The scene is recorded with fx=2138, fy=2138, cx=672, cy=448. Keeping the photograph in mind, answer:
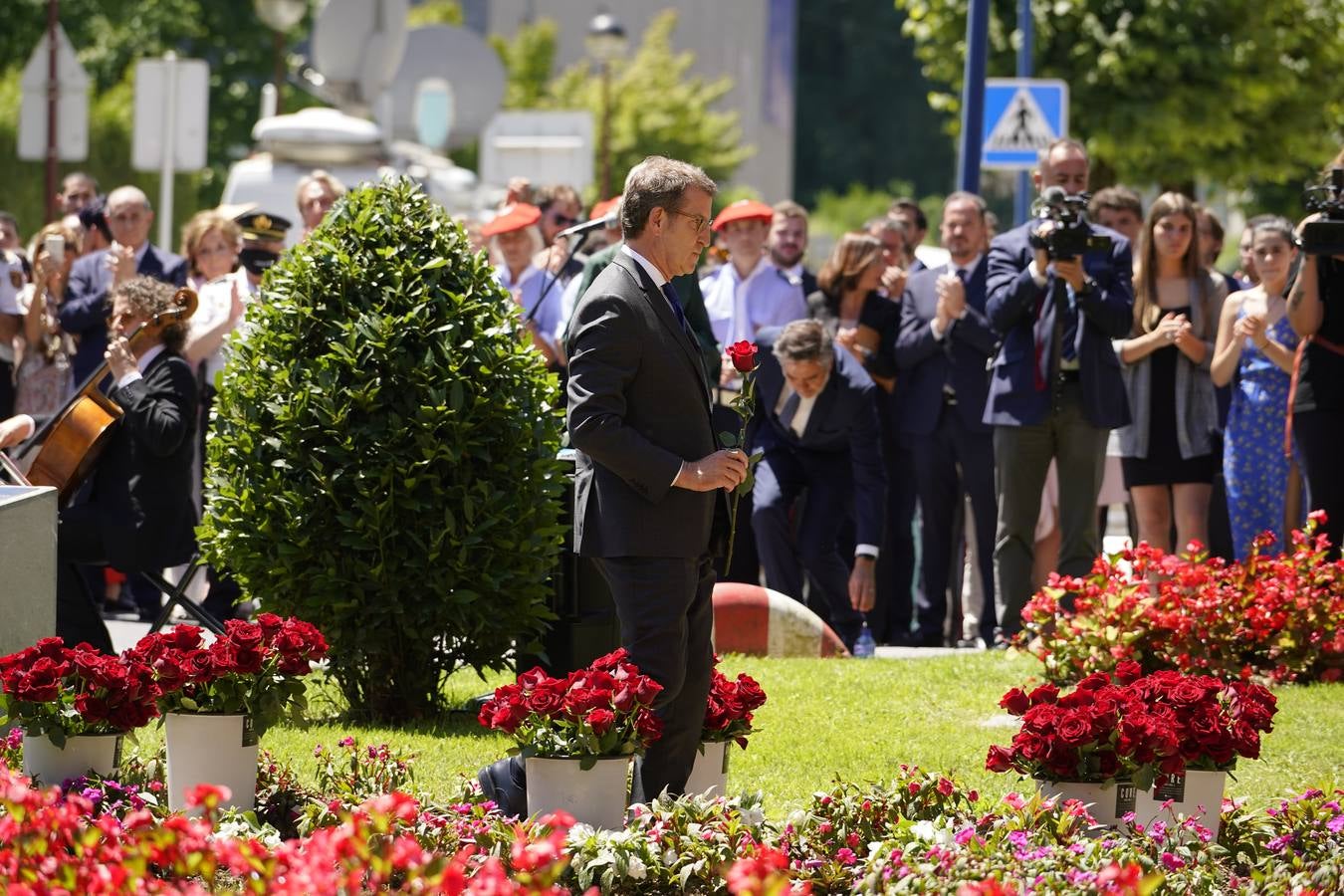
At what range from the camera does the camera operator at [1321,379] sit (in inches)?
372

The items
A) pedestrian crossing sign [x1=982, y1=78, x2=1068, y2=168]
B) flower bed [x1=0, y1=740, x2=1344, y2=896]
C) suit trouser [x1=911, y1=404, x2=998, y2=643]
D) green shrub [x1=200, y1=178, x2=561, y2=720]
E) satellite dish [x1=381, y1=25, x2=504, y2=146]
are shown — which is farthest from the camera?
satellite dish [x1=381, y1=25, x2=504, y2=146]

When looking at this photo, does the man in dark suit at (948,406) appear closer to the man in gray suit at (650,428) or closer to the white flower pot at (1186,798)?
the white flower pot at (1186,798)

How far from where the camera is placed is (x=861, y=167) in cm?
7719

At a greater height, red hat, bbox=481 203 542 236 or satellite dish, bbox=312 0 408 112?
satellite dish, bbox=312 0 408 112

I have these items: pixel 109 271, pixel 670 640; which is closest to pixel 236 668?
pixel 670 640

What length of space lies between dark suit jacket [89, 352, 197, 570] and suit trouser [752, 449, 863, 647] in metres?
2.92

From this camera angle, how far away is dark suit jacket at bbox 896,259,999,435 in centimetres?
1116

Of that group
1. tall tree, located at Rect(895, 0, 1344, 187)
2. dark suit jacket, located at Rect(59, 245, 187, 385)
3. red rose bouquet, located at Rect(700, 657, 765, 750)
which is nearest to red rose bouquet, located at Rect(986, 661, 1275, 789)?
red rose bouquet, located at Rect(700, 657, 765, 750)

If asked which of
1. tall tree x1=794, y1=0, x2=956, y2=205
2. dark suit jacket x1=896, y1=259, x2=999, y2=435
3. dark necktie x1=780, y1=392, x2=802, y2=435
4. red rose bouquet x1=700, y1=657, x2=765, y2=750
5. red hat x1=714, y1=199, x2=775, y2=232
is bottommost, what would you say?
red rose bouquet x1=700, y1=657, x2=765, y2=750

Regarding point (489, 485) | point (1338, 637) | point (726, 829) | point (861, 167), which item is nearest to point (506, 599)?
point (489, 485)

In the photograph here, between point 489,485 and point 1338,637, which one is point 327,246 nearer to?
point 489,485

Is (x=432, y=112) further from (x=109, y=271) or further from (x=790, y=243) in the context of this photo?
(x=790, y=243)

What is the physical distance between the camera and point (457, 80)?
26.3 metres

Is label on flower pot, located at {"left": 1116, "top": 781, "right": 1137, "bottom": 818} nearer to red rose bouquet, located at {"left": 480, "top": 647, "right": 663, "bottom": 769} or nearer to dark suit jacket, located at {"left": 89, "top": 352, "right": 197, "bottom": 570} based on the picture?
red rose bouquet, located at {"left": 480, "top": 647, "right": 663, "bottom": 769}
